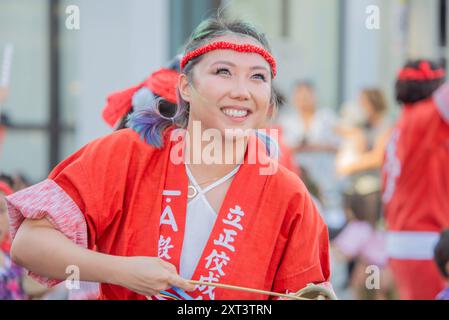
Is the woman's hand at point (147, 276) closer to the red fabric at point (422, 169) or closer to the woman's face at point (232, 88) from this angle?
the woman's face at point (232, 88)

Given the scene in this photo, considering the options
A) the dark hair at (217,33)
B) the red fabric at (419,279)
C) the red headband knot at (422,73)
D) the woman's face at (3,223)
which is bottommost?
the red fabric at (419,279)

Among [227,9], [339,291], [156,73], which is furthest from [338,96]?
[227,9]

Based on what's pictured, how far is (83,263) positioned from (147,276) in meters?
0.17

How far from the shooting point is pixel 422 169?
468 cm

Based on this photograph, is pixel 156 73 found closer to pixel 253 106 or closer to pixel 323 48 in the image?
pixel 253 106

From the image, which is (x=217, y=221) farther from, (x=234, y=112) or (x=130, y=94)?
(x=130, y=94)

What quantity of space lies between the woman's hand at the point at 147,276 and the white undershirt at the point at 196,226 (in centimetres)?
16

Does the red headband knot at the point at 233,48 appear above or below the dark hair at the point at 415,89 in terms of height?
above

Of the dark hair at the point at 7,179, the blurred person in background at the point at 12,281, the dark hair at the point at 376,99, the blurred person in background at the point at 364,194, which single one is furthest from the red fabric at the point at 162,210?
the dark hair at the point at 376,99

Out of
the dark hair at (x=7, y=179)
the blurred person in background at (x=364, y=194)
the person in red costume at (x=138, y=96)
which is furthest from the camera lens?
the blurred person in background at (x=364, y=194)

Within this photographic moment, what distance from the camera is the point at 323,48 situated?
830 cm

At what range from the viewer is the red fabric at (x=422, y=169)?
15.1ft
